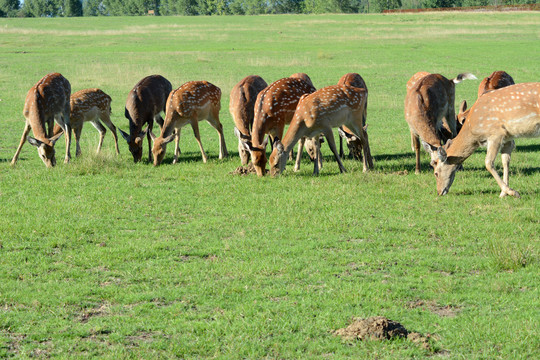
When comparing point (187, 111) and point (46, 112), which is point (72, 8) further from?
point (187, 111)

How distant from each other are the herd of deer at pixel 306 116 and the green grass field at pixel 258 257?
0.46m

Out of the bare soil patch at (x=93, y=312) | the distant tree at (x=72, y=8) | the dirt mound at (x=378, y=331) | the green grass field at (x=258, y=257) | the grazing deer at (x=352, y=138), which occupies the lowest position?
the bare soil patch at (x=93, y=312)

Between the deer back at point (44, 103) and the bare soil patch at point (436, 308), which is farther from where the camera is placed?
the deer back at point (44, 103)

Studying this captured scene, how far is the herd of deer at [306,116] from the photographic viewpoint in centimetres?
1009

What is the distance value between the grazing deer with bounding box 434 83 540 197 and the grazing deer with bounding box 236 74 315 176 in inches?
124

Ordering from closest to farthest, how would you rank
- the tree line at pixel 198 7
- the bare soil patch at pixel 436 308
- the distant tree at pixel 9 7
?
the bare soil patch at pixel 436 308, the distant tree at pixel 9 7, the tree line at pixel 198 7

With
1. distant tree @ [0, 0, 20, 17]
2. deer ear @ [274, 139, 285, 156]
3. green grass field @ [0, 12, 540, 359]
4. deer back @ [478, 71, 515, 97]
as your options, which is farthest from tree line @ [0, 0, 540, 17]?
green grass field @ [0, 12, 540, 359]

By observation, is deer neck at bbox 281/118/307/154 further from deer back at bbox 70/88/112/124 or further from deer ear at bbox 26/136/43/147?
deer back at bbox 70/88/112/124

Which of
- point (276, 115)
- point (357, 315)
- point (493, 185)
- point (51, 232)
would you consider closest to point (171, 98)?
point (276, 115)

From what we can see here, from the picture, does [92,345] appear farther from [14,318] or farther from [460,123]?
[460,123]

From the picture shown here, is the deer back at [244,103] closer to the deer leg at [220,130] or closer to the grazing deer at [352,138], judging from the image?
the deer leg at [220,130]

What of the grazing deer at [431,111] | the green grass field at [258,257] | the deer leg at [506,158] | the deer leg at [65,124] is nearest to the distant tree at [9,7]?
the green grass field at [258,257]

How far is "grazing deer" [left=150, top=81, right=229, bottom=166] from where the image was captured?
43.7ft

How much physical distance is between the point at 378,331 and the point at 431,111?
22.8 feet
